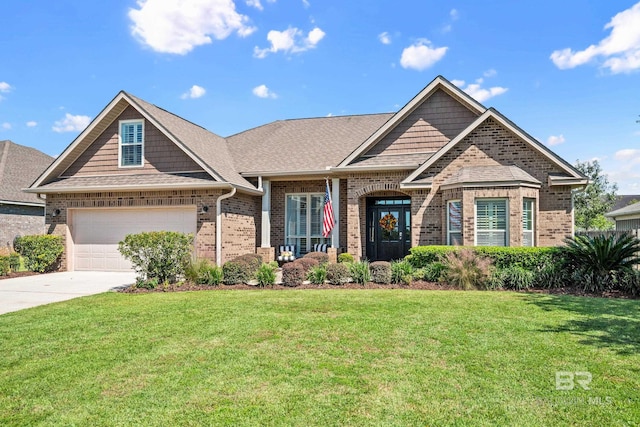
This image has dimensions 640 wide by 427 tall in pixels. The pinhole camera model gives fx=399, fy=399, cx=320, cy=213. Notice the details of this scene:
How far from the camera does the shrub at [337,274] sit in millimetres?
11227

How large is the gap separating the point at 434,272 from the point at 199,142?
11081mm

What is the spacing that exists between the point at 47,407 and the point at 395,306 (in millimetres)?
5872

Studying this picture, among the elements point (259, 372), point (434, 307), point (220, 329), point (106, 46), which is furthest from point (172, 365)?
point (106, 46)

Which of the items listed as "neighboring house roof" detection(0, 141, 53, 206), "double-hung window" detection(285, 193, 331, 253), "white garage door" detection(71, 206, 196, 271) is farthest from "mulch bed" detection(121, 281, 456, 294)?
"neighboring house roof" detection(0, 141, 53, 206)

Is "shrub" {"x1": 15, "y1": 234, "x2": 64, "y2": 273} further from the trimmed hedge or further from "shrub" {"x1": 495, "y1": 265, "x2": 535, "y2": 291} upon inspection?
"shrub" {"x1": 495, "y1": 265, "x2": 535, "y2": 291}

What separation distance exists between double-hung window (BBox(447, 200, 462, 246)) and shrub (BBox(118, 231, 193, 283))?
8329 mm

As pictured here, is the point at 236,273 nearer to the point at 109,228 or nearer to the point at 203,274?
the point at 203,274

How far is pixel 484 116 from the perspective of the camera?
13.1 metres

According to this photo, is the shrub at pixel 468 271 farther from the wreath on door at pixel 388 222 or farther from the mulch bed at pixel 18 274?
the mulch bed at pixel 18 274

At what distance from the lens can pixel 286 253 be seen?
16.1 meters

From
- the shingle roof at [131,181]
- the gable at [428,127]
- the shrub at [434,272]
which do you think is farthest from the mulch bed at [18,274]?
the shrub at [434,272]

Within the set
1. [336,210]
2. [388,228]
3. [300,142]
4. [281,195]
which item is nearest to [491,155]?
[388,228]

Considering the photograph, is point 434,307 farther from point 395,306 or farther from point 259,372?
point 259,372

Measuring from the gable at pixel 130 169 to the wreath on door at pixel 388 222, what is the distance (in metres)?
7.31
